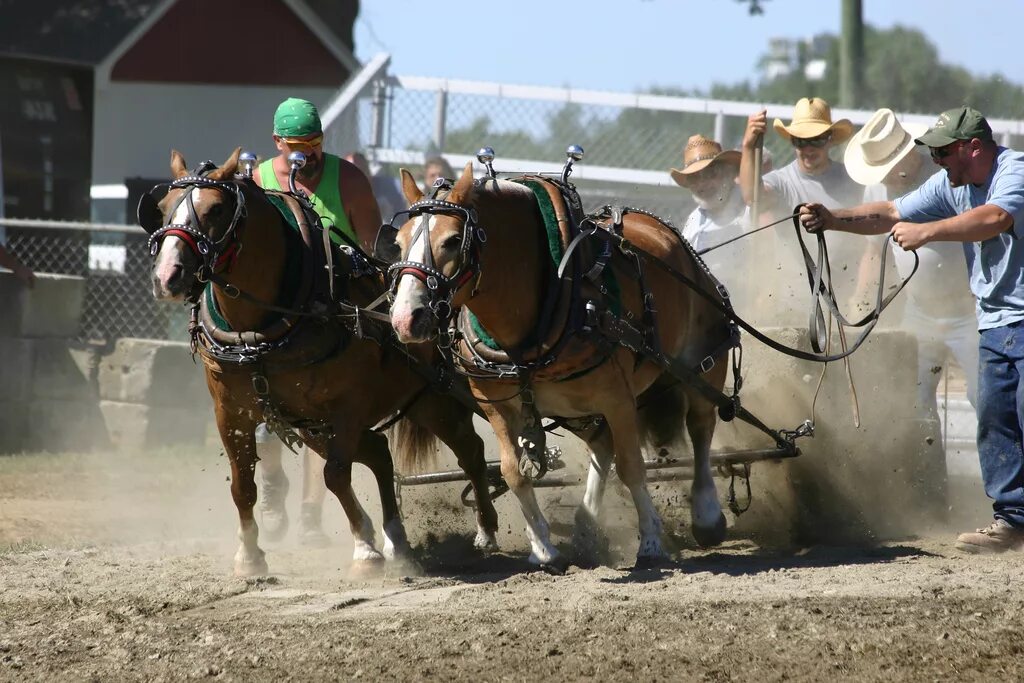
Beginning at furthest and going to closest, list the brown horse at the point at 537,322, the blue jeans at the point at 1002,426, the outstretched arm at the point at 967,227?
the blue jeans at the point at 1002,426, the outstretched arm at the point at 967,227, the brown horse at the point at 537,322

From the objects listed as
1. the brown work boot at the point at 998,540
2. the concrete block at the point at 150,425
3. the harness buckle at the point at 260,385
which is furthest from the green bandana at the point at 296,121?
the concrete block at the point at 150,425

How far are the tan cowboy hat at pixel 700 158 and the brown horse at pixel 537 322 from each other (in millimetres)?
1726

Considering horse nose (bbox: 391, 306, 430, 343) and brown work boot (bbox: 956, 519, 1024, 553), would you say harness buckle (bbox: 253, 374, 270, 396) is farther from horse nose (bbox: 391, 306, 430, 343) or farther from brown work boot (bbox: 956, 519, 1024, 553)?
brown work boot (bbox: 956, 519, 1024, 553)

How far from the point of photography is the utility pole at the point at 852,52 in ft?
58.1

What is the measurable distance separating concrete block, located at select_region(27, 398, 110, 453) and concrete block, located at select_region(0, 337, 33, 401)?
146 millimetres

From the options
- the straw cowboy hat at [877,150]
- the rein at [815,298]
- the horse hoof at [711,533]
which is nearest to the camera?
the rein at [815,298]

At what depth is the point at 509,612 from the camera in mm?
4859

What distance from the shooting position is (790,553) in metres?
6.23

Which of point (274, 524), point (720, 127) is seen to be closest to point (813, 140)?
point (720, 127)

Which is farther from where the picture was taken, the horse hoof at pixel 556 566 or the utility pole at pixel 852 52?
the utility pole at pixel 852 52

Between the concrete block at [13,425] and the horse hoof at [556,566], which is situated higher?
the concrete block at [13,425]

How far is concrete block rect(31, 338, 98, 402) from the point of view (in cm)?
1049

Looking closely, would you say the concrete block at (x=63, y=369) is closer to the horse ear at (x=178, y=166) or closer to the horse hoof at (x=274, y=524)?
the horse hoof at (x=274, y=524)

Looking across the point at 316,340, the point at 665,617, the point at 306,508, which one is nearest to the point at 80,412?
the point at 306,508
